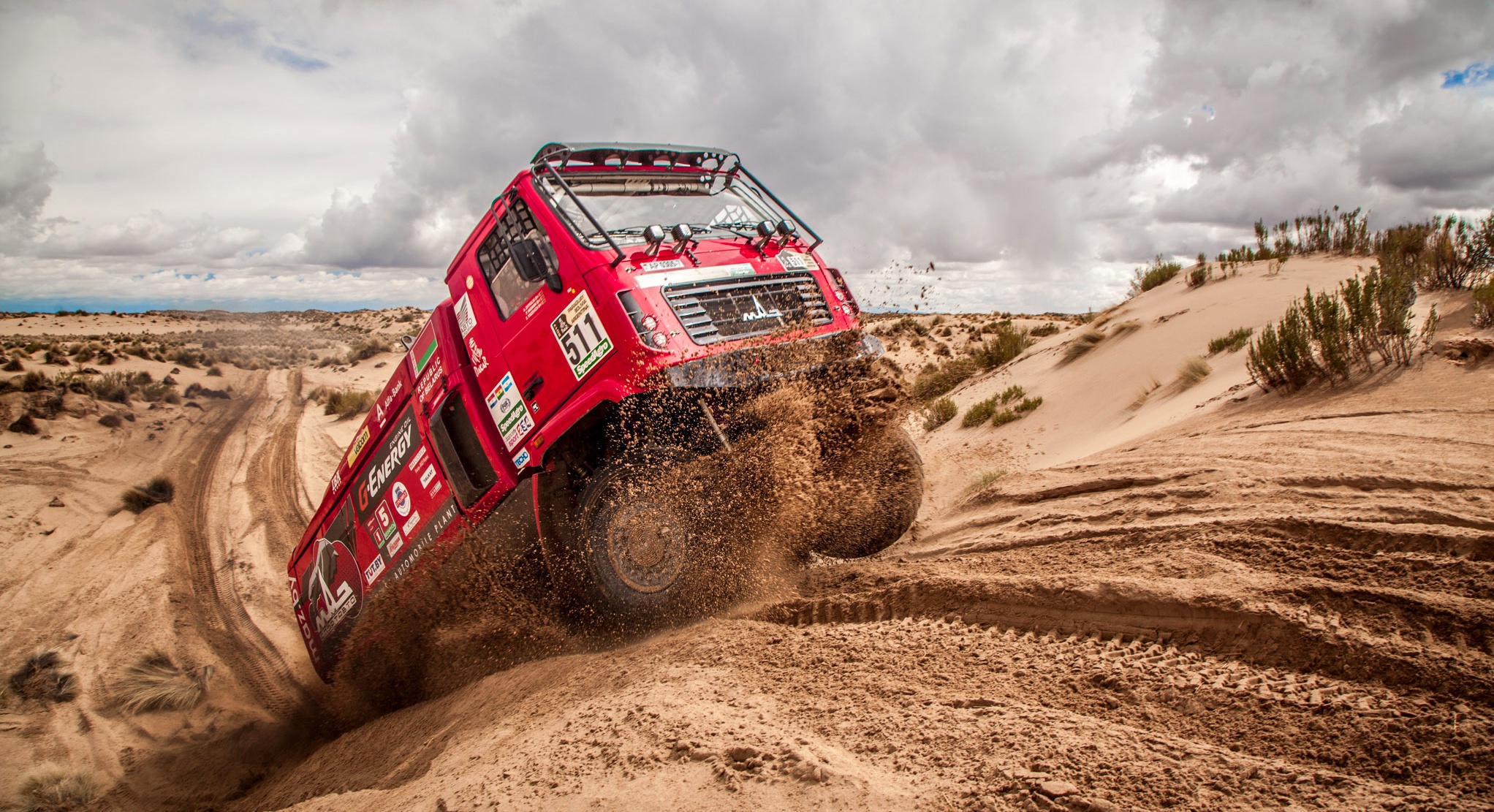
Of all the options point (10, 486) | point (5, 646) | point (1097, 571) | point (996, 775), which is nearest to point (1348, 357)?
point (1097, 571)

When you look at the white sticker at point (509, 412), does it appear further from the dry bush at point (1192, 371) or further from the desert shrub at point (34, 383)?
the desert shrub at point (34, 383)

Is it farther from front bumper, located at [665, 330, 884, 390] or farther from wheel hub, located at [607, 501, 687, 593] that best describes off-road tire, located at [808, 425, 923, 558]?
wheel hub, located at [607, 501, 687, 593]

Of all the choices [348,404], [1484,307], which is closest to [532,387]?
[1484,307]

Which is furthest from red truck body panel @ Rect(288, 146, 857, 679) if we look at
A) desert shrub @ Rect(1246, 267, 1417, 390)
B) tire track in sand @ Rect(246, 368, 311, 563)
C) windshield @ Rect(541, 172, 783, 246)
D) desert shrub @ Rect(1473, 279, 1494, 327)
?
desert shrub @ Rect(1473, 279, 1494, 327)

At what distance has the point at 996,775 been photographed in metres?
2.01

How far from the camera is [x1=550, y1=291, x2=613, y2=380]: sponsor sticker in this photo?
144 inches

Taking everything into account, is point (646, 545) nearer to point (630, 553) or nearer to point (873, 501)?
point (630, 553)

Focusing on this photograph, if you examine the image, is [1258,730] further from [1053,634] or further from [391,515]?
[391,515]

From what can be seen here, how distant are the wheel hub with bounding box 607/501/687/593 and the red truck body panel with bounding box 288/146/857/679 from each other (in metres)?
0.60

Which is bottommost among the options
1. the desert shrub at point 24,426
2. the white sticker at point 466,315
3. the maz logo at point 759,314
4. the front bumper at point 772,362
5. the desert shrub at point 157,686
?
the desert shrub at point 157,686

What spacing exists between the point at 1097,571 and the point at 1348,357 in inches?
161

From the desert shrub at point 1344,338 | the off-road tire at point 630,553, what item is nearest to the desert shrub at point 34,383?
the off-road tire at point 630,553

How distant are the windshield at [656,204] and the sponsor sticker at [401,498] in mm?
2417

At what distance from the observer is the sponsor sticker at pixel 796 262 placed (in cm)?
449
